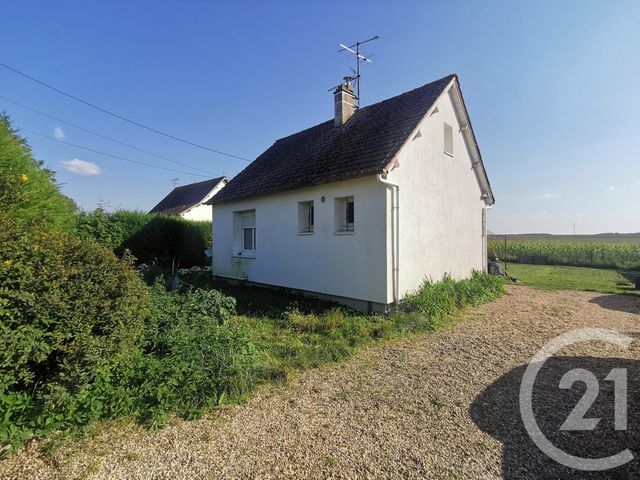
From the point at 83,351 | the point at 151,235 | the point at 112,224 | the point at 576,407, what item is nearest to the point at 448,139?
the point at 576,407

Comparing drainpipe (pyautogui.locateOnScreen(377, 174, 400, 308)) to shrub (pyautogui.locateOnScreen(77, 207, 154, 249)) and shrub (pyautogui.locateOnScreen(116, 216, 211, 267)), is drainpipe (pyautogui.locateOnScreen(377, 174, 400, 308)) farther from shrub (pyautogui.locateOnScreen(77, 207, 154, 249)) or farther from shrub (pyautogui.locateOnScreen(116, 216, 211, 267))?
shrub (pyautogui.locateOnScreen(77, 207, 154, 249))

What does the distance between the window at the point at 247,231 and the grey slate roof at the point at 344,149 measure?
81 cm

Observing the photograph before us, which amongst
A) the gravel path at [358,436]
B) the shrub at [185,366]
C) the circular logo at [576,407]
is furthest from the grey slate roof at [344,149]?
the shrub at [185,366]

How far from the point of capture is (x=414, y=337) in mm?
6711

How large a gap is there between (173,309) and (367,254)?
15.4ft

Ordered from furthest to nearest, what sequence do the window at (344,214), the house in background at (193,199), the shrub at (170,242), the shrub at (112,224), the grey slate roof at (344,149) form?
the house in background at (193,199) < the shrub at (170,242) < the shrub at (112,224) < the window at (344,214) < the grey slate roof at (344,149)

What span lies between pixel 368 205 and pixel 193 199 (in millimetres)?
29296

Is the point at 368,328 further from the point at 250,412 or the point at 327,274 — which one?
the point at 250,412

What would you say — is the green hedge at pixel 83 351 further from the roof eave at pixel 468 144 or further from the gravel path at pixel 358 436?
the roof eave at pixel 468 144

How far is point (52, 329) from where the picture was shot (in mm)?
3146

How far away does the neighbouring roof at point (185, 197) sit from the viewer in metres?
33.0

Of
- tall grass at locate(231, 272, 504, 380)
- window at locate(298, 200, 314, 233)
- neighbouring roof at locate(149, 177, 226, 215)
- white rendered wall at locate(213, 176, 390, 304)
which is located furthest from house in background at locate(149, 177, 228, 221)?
tall grass at locate(231, 272, 504, 380)

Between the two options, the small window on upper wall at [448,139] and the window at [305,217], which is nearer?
the window at [305,217]

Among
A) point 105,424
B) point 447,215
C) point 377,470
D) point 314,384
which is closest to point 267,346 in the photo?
point 314,384
